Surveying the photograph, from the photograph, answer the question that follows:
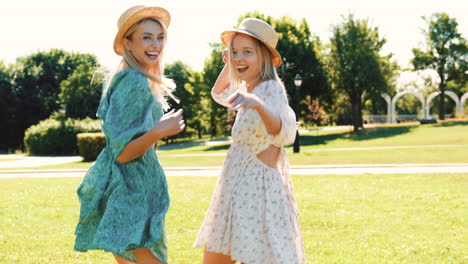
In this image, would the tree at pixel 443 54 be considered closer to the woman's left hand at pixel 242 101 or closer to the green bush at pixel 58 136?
the green bush at pixel 58 136

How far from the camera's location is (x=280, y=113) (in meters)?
3.28

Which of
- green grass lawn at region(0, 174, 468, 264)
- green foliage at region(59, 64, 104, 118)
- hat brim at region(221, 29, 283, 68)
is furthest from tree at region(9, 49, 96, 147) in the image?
hat brim at region(221, 29, 283, 68)

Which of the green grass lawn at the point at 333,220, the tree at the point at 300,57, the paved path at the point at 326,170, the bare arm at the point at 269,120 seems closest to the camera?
the bare arm at the point at 269,120

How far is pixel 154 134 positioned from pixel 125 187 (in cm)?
36

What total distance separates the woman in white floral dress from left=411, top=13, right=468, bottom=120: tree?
51.9m

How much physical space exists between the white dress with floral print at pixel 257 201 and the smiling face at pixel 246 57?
0.53ft

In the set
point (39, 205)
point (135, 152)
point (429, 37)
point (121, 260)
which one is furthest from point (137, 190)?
point (429, 37)

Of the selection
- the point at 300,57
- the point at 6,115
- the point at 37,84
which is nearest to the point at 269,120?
the point at 300,57

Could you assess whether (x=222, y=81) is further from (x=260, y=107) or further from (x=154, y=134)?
(x=154, y=134)

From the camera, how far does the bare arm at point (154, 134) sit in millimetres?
2660

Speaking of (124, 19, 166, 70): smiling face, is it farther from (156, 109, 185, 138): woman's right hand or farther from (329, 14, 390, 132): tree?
(329, 14, 390, 132): tree

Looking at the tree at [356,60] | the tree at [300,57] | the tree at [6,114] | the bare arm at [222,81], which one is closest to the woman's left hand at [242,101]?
the bare arm at [222,81]

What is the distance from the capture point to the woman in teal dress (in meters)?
2.71

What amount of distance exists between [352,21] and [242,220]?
44207 millimetres
